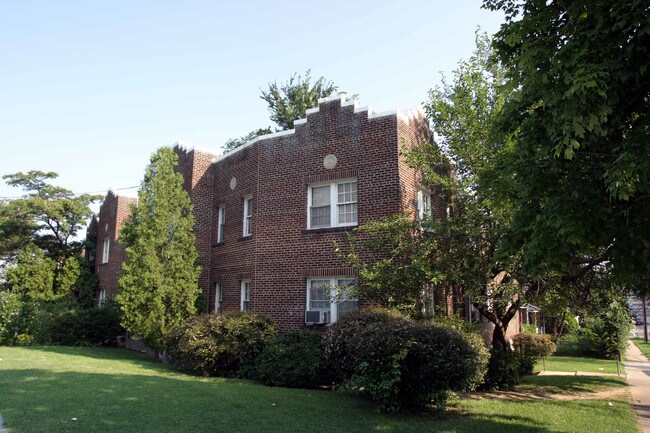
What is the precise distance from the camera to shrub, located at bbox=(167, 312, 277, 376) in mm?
13398

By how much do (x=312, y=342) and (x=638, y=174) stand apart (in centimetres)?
925

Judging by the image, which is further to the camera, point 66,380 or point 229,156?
point 229,156

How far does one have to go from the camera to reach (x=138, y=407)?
837 centimetres

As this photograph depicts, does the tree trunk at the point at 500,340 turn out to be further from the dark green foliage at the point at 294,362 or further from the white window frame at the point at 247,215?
the white window frame at the point at 247,215

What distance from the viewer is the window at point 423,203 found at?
15109 millimetres

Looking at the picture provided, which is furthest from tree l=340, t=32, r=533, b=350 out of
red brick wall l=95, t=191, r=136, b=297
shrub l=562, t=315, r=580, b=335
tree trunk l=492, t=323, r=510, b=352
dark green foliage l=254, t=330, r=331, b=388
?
shrub l=562, t=315, r=580, b=335

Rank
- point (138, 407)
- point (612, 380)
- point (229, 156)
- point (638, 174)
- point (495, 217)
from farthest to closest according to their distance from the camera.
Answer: point (229, 156), point (612, 380), point (495, 217), point (138, 407), point (638, 174)

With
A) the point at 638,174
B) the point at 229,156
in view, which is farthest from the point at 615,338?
the point at 638,174

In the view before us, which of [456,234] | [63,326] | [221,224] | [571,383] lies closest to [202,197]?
[221,224]

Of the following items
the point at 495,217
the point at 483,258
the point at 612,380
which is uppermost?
the point at 495,217

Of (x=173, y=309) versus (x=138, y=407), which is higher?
(x=173, y=309)

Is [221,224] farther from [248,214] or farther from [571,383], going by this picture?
[571,383]

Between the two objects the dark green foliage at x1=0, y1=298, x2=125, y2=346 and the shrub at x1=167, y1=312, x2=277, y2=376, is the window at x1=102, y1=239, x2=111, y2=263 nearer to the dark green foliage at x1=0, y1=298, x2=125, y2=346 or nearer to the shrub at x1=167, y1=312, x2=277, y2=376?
the dark green foliage at x1=0, y1=298, x2=125, y2=346

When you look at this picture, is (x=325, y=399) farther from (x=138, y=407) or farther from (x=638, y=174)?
(x=638, y=174)
